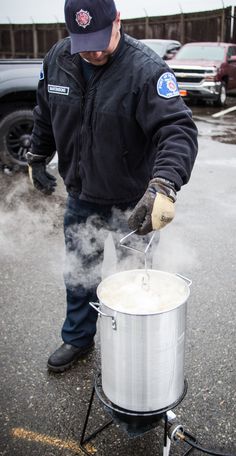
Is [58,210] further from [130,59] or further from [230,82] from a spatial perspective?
[230,82]

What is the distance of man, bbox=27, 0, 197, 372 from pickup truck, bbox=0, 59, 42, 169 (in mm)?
3760

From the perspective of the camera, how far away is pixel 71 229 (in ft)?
8.96

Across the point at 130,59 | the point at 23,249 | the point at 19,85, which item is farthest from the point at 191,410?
the point at 19,85

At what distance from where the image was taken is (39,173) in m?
2.97

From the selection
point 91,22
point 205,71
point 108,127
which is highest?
point 91,22

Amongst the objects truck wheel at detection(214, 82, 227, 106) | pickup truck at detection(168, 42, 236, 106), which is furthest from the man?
truck wheel at detection(214, 82, 227, 106)

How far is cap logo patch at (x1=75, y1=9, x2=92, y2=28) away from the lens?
210cm

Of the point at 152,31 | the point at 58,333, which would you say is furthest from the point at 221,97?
the point at 58,333

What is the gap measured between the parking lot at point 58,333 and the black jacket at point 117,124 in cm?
111

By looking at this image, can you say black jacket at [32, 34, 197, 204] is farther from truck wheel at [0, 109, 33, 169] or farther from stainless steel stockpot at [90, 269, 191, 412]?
truck wheel at [0, 109, 33, 169]

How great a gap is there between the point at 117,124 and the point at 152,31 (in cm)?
2323

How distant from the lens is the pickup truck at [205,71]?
13.5 metres

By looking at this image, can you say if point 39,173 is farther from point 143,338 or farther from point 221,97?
point 221,97

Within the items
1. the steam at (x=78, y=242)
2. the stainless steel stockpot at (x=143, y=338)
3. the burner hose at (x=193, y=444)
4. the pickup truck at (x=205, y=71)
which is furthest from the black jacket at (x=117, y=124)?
the pickup truck at (x=205, y=71)
